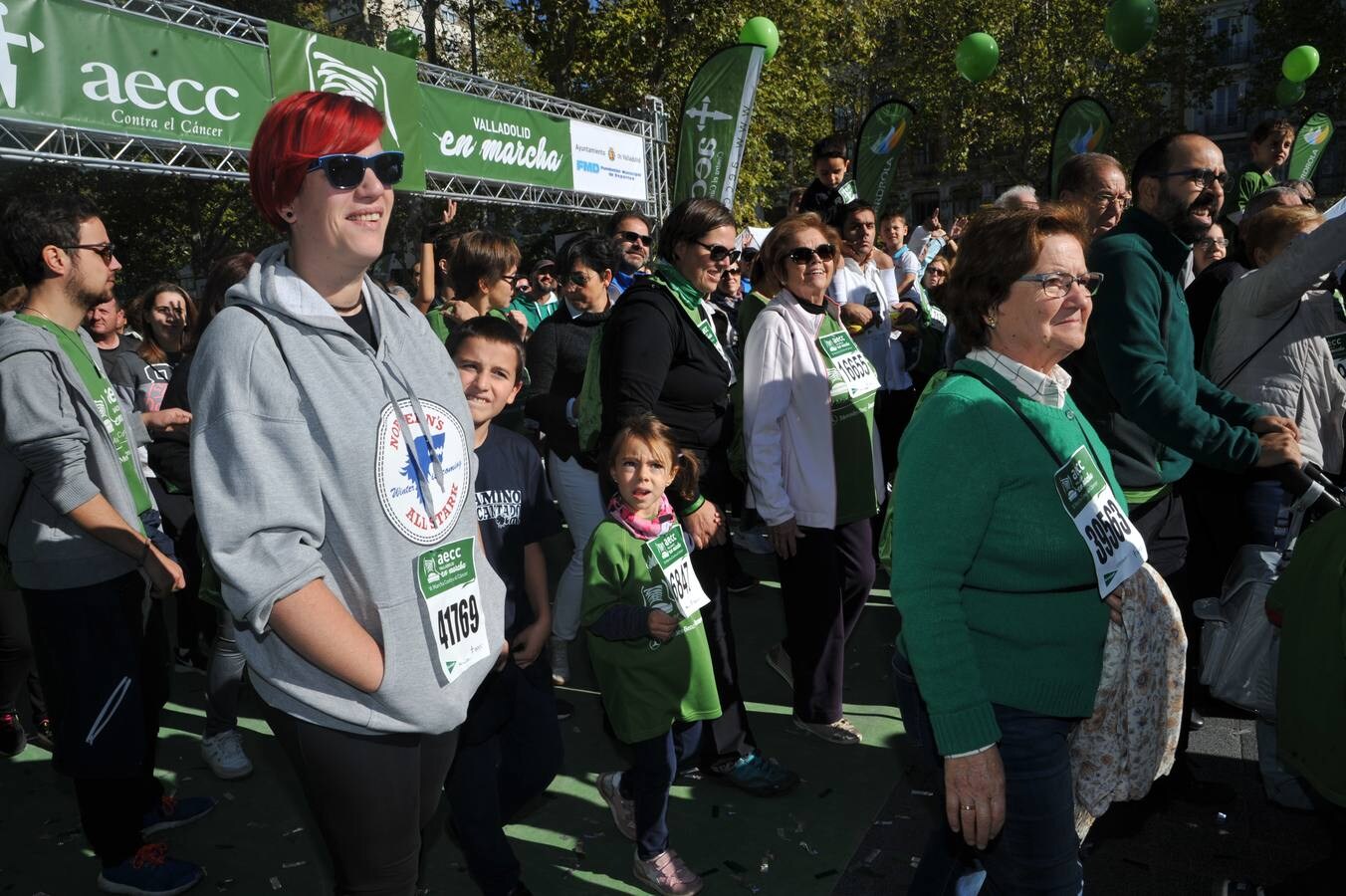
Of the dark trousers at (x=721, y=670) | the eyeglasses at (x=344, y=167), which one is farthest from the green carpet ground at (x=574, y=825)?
the eyeglasses at (x=344, y=167)

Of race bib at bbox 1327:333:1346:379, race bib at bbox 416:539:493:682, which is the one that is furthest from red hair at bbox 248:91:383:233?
race bib at bbox 1327:333:1346:379

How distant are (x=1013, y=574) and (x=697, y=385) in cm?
173

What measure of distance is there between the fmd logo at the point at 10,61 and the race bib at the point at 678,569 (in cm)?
614

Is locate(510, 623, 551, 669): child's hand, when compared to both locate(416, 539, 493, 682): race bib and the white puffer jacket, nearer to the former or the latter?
locate(416, 539, 493, 682): race bib

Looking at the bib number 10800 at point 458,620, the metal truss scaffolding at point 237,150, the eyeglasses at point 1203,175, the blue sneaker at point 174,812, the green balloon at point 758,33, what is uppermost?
the green balloon at point 758,33

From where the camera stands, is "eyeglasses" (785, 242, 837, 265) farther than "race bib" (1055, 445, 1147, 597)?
Yes

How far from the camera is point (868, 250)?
20.5 ft

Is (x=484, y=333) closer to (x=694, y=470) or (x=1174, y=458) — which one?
(x=694, y=470)

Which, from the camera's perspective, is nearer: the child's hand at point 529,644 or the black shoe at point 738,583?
the child's hand at point 529,644

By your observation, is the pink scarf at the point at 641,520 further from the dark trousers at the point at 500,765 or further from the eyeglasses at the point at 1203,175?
the eyeglasses at the point at 1203,175

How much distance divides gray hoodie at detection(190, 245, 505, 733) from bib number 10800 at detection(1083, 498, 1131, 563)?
47.7 inches

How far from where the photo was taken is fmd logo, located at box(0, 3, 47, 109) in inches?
253

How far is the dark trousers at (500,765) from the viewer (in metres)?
2.55

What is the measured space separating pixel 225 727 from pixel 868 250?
450cm
